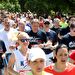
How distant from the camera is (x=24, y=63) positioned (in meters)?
7.66

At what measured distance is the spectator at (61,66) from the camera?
5.95m

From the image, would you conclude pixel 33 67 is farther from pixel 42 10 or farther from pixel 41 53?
pixel 42 10

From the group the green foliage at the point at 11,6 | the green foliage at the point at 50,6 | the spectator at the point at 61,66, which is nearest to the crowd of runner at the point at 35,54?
the spectator at the point at 61,66

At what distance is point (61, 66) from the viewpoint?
6.03 m

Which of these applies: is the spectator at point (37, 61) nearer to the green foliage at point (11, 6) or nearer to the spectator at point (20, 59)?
the spectator at point (20, 59)

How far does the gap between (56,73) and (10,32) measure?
448 cm

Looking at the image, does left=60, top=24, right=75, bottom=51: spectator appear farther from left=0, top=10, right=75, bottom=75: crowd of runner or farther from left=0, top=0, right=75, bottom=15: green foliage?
left=0, top=0, right=75, bottom=15: green foliage

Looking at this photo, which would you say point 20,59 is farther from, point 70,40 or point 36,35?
point 36,35

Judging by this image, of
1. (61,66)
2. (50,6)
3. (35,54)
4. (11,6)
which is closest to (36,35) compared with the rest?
(61,66)

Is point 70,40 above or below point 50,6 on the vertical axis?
above

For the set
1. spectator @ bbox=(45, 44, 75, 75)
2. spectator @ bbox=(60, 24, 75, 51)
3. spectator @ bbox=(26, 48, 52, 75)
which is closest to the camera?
spectator @ bbox=(26, 48, 52, 75)

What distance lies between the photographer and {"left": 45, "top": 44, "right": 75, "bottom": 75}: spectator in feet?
19.5

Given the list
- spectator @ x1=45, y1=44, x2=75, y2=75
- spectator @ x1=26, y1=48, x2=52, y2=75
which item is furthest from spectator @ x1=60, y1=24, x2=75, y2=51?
spectator @ x1=26, y1=48, x2=52, y2=75

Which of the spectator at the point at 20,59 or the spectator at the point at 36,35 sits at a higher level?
the spectator at the point at 20,59
